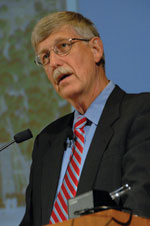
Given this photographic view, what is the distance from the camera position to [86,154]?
7.24ft

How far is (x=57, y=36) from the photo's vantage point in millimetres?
2512

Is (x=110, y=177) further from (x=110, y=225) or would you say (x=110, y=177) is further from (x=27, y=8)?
(x=27, y=8)

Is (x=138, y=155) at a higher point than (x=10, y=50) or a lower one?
lower

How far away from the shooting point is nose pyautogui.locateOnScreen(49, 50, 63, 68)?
2482 millimetres

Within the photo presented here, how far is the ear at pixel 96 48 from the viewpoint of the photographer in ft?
8.60

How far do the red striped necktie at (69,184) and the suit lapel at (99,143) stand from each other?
133 mm

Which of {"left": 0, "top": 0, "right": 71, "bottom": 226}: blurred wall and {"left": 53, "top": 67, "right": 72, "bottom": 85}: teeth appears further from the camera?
{"left": 0, "top": 0, "right": 71, "bottom": 226}: blurred wall

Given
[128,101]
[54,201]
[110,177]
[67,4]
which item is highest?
[67,4]

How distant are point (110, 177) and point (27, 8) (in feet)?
→ 6.20

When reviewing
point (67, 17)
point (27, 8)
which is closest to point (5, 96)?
point (27, 8)

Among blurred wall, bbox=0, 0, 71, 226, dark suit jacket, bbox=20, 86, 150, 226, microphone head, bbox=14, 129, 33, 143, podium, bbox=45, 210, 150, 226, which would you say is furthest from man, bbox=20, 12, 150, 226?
blurred wall, bbox=0, 0, 71, 226

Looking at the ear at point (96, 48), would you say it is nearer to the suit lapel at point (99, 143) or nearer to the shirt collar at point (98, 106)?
the shirt collar at point (98, 106)

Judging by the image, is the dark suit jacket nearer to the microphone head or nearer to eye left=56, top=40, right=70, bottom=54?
the microphone head

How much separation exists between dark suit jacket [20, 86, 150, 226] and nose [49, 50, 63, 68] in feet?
1.16
